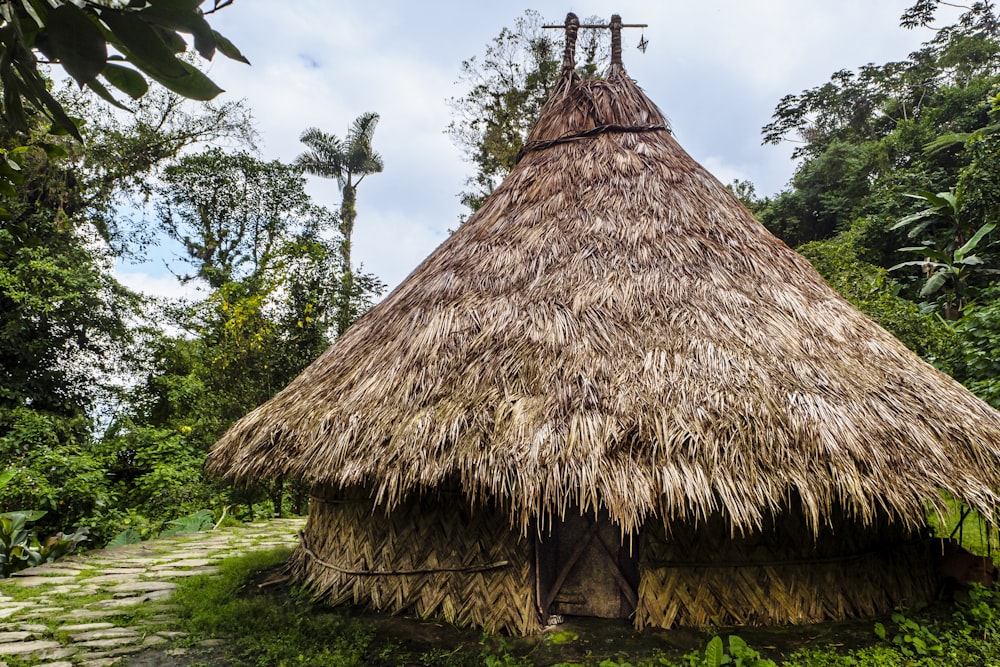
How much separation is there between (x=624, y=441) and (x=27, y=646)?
349 centimetres

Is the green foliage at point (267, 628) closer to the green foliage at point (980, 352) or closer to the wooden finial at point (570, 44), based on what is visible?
the wooden finial at point (570, 44)

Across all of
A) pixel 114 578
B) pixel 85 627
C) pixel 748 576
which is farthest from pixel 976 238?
pixel 114 578

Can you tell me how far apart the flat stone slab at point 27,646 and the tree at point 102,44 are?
139 inches

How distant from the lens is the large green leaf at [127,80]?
85 centimetres

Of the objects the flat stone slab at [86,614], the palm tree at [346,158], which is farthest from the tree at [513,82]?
the flat stone slab at [86,614]

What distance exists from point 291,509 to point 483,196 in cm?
806

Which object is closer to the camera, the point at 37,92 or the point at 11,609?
the point at 37,92

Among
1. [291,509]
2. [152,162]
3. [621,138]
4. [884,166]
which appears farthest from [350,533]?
[884,166]

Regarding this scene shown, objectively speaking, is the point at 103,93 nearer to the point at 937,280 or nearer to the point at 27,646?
the point at 27,646

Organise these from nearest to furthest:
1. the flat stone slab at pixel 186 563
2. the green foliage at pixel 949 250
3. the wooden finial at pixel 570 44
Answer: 1. the flat stone slab at pixel 186 563
2. the wooden finial at pixel 570 44
3. the green foliage at pixel 949 250

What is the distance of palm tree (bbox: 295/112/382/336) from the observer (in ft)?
51.8

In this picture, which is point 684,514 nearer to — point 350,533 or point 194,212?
point 350,533

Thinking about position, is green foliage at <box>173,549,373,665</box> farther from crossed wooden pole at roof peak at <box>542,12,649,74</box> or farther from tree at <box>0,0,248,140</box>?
crossed wooden pole at roof peak at <box>542,12,649,74</box>

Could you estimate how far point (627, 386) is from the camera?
10.5 ft
